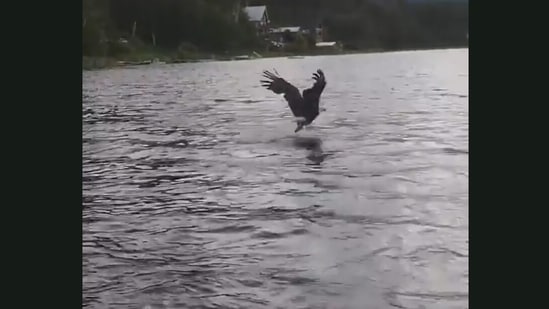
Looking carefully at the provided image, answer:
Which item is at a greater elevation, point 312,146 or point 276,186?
point 312,146

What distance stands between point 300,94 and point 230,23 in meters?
0.57

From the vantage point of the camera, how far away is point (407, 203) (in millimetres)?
2760

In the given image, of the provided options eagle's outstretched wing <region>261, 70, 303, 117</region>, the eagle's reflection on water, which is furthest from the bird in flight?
the eagle's reflection on water

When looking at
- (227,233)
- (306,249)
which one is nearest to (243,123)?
(227,233)

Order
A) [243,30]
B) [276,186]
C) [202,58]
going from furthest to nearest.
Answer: [202,58] → [243,30] → [276,186]

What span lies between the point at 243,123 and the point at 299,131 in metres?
0.36

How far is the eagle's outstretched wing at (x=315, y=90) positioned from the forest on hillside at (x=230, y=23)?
0.22m

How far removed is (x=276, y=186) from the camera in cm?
304

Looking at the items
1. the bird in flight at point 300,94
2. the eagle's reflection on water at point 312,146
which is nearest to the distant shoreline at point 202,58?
the bird in flight at point 300,94

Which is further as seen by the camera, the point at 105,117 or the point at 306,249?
the point at 105,117

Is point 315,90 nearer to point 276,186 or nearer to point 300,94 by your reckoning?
point 300,94

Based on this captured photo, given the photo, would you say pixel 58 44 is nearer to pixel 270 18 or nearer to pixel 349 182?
pixel 270 18

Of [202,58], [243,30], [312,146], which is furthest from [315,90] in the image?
[202,58]

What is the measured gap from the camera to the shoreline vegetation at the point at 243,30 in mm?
3092
